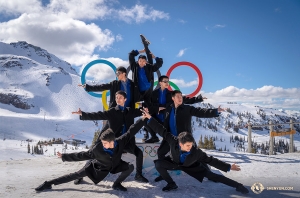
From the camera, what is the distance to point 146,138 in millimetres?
6777

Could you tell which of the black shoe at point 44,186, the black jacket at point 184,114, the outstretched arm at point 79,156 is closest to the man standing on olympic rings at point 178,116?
the black jacket at point 184,114

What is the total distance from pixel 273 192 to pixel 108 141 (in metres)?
3.34

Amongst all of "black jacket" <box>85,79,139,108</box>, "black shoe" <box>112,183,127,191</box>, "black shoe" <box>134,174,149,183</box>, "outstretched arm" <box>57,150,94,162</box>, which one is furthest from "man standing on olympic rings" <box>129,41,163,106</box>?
"black shoe" <box>112,183,127,191</box>

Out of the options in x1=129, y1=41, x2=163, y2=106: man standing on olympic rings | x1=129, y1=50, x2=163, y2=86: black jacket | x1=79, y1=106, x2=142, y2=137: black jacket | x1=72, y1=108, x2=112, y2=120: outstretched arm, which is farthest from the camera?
x1=129, y1=50, x2=163, y2=86: black jacket

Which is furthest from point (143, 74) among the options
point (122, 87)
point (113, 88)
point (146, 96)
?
point (113, 88)

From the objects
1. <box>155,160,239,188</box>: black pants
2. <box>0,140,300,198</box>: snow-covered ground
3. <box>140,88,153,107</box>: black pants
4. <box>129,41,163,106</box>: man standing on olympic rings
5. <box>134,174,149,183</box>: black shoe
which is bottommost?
<box>0,140,300,198</box>: snow-covered ground

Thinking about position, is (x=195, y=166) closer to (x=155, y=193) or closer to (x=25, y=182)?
(x=155, y=193)

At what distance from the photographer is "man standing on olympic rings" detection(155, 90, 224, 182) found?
5008 mm

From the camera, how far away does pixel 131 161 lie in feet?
18.8

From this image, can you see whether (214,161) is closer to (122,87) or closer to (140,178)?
(140,178)

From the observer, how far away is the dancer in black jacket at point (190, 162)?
13.9ft

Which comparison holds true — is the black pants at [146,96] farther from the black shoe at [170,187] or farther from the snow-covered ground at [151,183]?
the black shoe at [170,187]

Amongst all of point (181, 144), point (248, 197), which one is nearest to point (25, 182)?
point (181, 144)

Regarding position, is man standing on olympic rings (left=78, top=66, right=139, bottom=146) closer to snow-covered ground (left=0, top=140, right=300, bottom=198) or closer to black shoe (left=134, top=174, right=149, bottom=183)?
black shoe (left=134, top=174, right=149, bottom=183)
